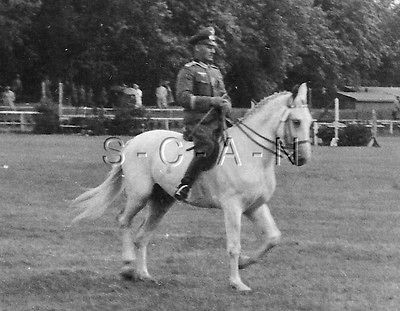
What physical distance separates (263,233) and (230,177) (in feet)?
2.36

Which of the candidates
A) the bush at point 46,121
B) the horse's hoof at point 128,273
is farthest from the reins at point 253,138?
the bush at point 46,121

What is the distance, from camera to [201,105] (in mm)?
10961

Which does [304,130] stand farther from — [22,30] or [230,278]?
[22,30]

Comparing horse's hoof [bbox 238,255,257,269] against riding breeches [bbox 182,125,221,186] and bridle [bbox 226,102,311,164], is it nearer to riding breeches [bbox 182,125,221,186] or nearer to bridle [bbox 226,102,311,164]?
riding breeches [bbox 182,125,221,186]

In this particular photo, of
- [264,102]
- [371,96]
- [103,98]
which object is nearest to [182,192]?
[264,102]

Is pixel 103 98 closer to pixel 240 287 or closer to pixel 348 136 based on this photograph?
pixel 348 136

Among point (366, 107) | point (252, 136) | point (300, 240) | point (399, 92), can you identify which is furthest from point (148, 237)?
point (399, 92)

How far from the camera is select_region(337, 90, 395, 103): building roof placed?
76125mm

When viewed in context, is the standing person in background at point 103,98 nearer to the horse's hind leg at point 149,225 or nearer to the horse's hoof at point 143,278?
the horse's hind leg at point 149,225

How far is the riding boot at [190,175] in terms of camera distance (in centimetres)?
1108

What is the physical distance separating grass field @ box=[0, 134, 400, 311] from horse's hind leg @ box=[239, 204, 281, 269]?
0.88ft

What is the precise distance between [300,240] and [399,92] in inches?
2684

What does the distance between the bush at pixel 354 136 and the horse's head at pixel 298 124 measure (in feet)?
106

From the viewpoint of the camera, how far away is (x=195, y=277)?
11461mm
